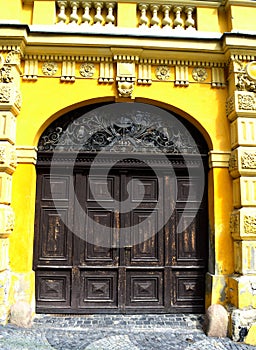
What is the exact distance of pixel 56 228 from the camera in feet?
19.1

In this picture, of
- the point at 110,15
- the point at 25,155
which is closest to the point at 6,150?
the point at 25,155

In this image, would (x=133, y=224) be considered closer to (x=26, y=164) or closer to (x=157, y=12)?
(x=26, y=164)

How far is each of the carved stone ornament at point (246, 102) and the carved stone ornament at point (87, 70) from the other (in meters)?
2.61

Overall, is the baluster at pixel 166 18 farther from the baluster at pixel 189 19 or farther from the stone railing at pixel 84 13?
the stone railing at pixel 84 13

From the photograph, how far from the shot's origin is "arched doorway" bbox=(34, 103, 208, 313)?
226 inches

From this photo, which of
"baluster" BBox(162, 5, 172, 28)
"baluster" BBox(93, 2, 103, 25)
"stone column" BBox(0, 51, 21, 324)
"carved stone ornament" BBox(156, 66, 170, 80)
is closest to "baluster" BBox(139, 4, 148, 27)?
"baluster" BBox(162, 5, 172, 28)

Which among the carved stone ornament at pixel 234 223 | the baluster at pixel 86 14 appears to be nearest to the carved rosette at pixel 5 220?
the baluster at pixel 86 14

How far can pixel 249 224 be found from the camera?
5258 millimetres

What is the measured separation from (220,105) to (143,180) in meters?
→ 1.94

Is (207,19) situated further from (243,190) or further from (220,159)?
(243,190)

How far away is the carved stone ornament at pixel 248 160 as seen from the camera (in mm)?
5387

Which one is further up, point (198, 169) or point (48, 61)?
point (48, 61)

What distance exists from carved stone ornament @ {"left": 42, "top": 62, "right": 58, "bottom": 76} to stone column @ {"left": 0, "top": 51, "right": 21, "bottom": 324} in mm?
456

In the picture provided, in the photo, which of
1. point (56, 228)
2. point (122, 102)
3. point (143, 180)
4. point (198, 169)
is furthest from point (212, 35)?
point (56, 228)
